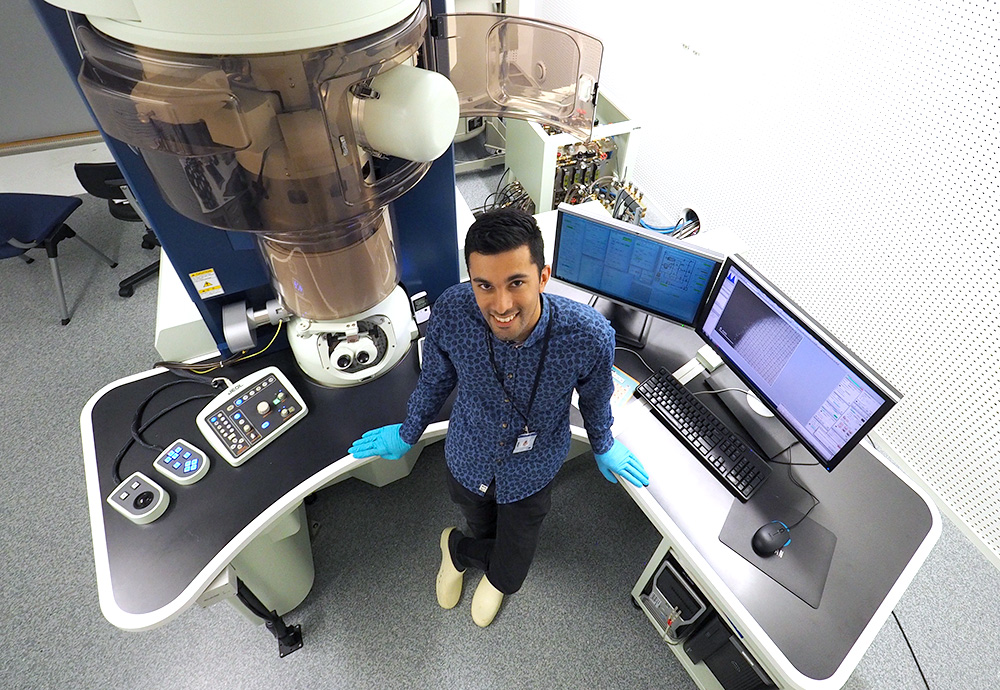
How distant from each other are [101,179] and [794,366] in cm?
292

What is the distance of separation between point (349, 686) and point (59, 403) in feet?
6.10

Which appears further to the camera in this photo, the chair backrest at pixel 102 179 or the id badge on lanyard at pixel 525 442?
the chair backrest at pixel 102 179

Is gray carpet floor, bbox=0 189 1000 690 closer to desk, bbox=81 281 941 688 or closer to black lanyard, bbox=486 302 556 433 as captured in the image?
desk, bbox=81 281 941 688

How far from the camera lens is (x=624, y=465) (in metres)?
1.45

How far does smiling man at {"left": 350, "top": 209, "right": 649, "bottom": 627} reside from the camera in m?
1.09

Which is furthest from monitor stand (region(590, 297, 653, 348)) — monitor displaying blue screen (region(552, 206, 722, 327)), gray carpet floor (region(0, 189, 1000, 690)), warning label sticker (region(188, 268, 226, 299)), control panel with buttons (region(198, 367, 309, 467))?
warning label sticker (region(188, 268, 226, 299))

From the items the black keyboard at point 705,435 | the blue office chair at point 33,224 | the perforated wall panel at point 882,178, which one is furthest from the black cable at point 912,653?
the blue office chair at point 33,224

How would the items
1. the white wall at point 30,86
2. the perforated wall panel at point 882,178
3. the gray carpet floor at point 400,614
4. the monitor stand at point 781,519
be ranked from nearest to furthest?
the monitor stand at point 781,519
the perforated wall panel at point 882,178
the gray carpet floor at point 400,614
the white wall at point 30,86

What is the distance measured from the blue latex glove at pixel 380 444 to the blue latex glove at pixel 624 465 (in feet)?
1.79

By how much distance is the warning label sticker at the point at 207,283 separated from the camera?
1.39 meters

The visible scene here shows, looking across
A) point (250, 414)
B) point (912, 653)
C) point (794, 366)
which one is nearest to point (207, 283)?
point (250, 414)

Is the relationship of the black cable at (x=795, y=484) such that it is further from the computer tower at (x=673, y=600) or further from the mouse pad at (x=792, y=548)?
the computer tower at (x=673, y=600)

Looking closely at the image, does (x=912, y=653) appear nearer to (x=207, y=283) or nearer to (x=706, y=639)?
(x=706, y=639)

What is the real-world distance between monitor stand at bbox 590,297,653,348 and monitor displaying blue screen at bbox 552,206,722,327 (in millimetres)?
105
